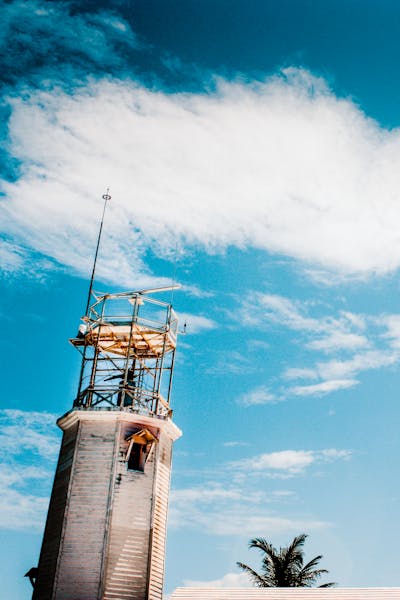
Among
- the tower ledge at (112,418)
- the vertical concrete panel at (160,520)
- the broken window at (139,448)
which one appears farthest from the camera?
the tower ledge at (112,418)

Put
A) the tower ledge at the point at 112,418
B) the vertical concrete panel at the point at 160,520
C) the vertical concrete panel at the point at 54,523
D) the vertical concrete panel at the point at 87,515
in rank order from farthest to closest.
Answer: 1. the tower ledge at the point at 112,418
2. the vertical concrete panel at the point at 160,520
3. the vertical concrete panel at the point at 54,523
4. the vertical concrete panel at the point at 87,515

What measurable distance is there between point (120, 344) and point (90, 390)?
3.46 metres

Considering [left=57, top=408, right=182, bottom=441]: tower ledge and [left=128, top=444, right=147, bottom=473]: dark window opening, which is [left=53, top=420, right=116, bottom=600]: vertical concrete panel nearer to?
[left=57, top=408, right=182, bottom=441]: tower ledge

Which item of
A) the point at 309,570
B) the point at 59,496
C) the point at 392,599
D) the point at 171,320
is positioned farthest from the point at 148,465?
the point at 309,570

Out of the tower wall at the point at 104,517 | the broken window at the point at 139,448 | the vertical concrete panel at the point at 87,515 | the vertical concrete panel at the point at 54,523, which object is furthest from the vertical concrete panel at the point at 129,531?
the vertical concrete panel at the point at 54,523

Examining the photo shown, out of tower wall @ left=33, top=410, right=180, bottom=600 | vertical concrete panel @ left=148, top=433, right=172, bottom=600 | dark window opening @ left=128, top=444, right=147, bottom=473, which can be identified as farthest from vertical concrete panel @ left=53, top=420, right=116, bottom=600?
vertical concrete panel @ left=148, top=433, right=172, bottom=600

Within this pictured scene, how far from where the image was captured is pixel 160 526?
28.0m

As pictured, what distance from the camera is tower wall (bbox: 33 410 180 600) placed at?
84.1ft

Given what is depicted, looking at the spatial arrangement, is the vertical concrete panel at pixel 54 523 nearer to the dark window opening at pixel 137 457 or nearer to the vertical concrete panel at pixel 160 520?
the dark window opening at pixel 137 457

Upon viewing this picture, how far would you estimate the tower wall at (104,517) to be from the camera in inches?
1009

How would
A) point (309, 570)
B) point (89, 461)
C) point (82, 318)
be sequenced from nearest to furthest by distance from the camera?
point (89, 461) < point (82, 318) < point (309, 570)

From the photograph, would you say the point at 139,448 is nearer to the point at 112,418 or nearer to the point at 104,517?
the point at 112,418

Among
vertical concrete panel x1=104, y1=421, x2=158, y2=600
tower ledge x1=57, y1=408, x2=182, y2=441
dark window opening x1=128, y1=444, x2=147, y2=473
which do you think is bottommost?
vertical concrete panel x1=104, y1=421, x2=158, y2=600

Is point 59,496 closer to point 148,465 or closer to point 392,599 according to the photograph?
point 148,465
